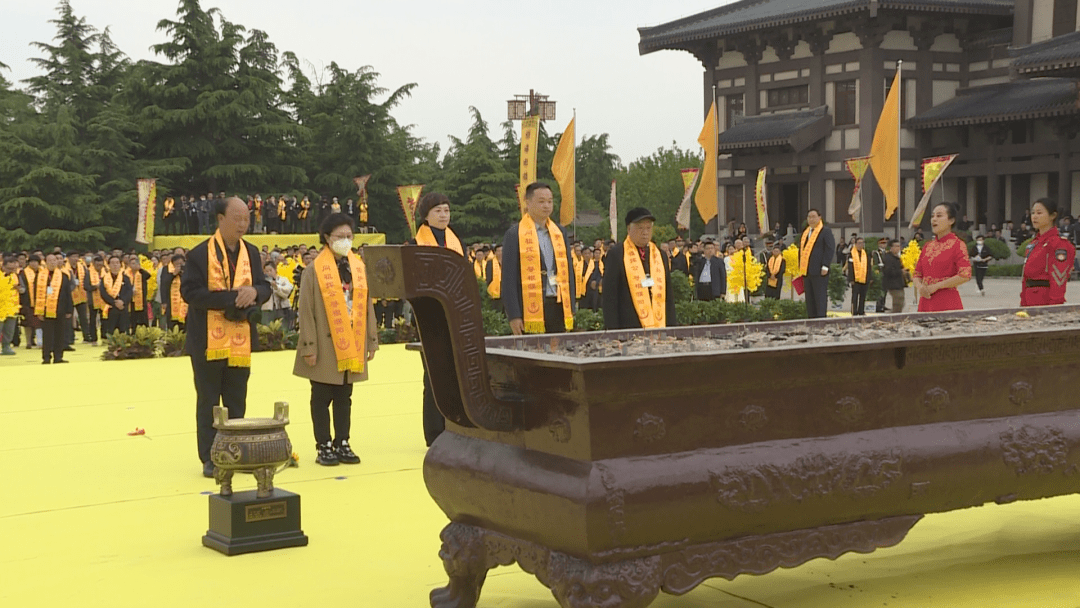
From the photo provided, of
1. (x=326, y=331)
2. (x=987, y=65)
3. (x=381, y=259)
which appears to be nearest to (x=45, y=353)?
(x=326, y=331)

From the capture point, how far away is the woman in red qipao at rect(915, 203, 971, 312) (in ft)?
25.5

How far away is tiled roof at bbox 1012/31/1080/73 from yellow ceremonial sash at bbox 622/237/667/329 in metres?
22.9

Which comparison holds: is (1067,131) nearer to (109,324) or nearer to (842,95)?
(842,95)

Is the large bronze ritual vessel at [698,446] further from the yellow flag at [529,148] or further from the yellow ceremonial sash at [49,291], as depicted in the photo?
the yellow flag at [529,148]

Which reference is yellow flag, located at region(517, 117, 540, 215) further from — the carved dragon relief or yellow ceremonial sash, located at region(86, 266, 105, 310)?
the carved dragon relief

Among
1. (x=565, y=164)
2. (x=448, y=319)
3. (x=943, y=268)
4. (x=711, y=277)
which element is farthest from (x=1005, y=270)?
(x=448, y=319)

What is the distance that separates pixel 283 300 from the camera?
1916cm

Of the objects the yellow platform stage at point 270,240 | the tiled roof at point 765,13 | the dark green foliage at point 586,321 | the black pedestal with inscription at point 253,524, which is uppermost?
the tiled roof at point 765,13

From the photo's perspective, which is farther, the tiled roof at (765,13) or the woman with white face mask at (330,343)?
the tiled roof at (765,13)

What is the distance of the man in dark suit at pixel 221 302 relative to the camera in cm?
702

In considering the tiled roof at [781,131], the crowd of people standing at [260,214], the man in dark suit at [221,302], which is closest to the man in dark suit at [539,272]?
the man in dark suit at [221,302]

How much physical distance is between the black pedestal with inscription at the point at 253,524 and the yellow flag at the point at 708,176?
2124 cm

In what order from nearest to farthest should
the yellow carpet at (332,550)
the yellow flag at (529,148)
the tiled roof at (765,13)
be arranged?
the yellow carpet at (332,550) < the yellow flag at (529,148) < the tiled roof at (765,13)

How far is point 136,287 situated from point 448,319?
17471mm
